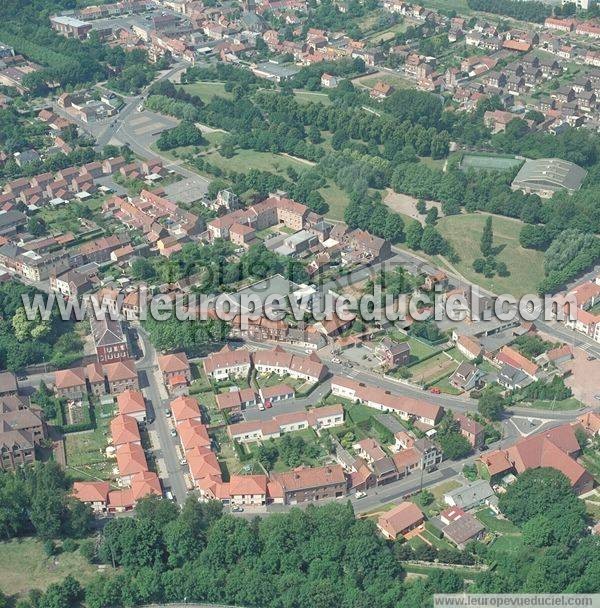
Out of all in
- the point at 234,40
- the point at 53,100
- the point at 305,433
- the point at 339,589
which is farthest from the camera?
the point at 234,40

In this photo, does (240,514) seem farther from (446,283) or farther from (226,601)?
(446,283)

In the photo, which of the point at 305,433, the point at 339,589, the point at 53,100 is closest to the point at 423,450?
the point at 305,433

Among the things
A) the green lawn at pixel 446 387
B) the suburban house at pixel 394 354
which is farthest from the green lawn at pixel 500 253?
the green lawn at pixel 446 387

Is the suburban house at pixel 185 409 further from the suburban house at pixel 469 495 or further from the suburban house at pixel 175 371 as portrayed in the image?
the suburban house at pixel 469 495

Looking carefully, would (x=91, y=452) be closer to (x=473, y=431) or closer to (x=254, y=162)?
(x=473, y=431)

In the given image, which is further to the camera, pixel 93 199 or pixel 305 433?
pixel 93 199

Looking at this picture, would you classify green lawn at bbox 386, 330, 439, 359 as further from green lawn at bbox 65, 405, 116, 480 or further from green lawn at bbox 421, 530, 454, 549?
green lawn at bbox 65, 405, 116, 480

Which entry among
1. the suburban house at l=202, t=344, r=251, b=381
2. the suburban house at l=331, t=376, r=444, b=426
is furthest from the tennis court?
the suburban house at l=202, t=344, r=251, b=381
